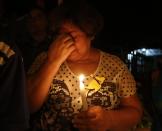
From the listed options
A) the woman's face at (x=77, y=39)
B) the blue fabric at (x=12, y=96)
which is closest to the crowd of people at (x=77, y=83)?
the woman's face at (x=77, y=39)

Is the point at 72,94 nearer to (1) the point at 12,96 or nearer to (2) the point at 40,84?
(2) the point at 40,84

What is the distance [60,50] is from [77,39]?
0.48 ft

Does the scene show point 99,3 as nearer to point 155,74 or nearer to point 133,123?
point 155,74

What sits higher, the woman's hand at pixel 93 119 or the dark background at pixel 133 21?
the dark background at pixel 133 21

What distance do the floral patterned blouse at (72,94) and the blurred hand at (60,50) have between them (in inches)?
6.3

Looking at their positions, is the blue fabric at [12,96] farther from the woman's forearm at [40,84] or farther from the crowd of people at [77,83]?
the woman's forearm at [40,84]

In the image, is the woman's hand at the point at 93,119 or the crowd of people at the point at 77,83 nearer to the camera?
the woman's hand at the point at 93,119

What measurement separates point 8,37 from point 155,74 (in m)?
1.90

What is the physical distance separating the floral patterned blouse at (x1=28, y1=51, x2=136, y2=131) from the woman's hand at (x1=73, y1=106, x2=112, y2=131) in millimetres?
132

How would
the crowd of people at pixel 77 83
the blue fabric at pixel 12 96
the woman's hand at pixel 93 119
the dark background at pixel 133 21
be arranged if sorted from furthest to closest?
the dark background at pixel 133 21, the crowd of people at pixel 77 83, the woman's hand at pixel 93 119, the blue fabric at pixel 12 96

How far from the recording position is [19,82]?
2.07m

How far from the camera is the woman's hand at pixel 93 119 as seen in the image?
217cm

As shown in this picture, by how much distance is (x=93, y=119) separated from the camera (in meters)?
2.18

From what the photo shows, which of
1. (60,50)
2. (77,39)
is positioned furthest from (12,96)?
(77,39)
